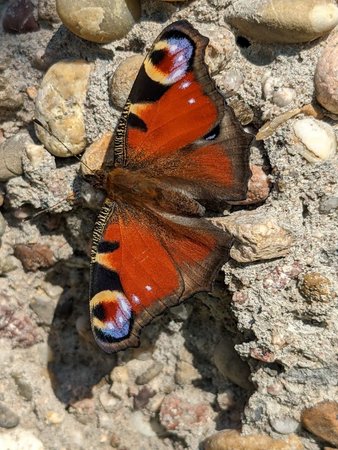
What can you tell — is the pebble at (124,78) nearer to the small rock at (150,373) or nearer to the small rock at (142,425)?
the small rock at (150,373)

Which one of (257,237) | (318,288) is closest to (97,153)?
(257,237)

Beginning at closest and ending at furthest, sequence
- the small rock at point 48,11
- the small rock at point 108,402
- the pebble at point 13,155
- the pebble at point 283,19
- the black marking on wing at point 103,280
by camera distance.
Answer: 1. the pebble at point 283,19
2. the black marking on wing at point 103,280
3. the small rock at point 48,11
4. the pebble at point 13,155
5. the small rock at point 108,402

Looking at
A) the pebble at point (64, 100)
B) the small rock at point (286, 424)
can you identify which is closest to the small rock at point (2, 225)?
the pebble at point (64, 100)

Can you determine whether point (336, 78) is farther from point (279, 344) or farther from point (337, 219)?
point (279, 344)

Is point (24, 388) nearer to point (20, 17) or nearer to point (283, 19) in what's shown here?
point (20, 17)

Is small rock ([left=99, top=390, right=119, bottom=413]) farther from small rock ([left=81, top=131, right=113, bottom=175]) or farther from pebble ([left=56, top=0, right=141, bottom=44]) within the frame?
pebble ([left=56, top=0, right=141, bottom=44])

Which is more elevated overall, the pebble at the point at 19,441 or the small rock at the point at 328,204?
the small rock at the point at 328,204
